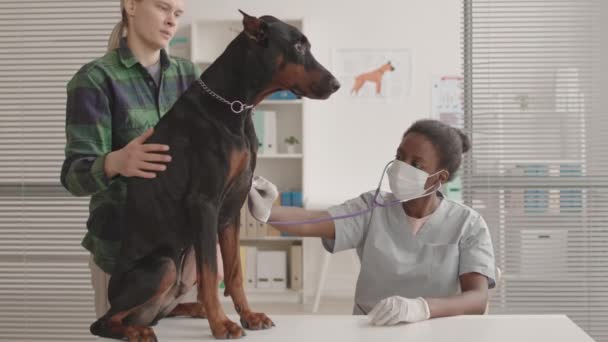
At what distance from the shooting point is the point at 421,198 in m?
1.97

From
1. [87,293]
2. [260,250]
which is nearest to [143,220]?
[87,293]

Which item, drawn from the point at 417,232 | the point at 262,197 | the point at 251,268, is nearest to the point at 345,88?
the point at 251,268

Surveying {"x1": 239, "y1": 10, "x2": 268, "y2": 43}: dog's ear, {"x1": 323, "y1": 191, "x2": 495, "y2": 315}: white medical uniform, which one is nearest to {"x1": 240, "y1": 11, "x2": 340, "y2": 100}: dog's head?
{"x1": 239, "y1": 10, "x2": 268, "y2": 43}: dog's ear

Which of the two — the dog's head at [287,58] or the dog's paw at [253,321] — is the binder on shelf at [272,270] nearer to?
the dog's paw at [253,321]

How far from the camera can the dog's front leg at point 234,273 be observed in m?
1.39

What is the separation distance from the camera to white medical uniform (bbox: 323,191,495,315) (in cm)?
190

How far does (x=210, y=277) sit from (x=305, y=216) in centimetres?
77

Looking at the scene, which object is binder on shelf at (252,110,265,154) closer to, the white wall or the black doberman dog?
the white wall

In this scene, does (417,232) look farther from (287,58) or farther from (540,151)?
(540,151)

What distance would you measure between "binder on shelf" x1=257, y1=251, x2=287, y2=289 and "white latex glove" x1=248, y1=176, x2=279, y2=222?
10.9 feet

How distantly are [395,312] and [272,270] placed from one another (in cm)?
356

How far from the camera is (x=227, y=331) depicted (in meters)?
1.32

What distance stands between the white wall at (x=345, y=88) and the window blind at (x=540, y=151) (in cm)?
240

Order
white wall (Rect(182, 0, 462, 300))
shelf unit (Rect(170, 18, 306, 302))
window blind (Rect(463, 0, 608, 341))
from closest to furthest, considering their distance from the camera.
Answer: window blind (Rect(463, 0, 608, 341)), shelf unit (Rect(170, 18, 306, 302)), white wall (Rect(182, 0, 462, 300))
